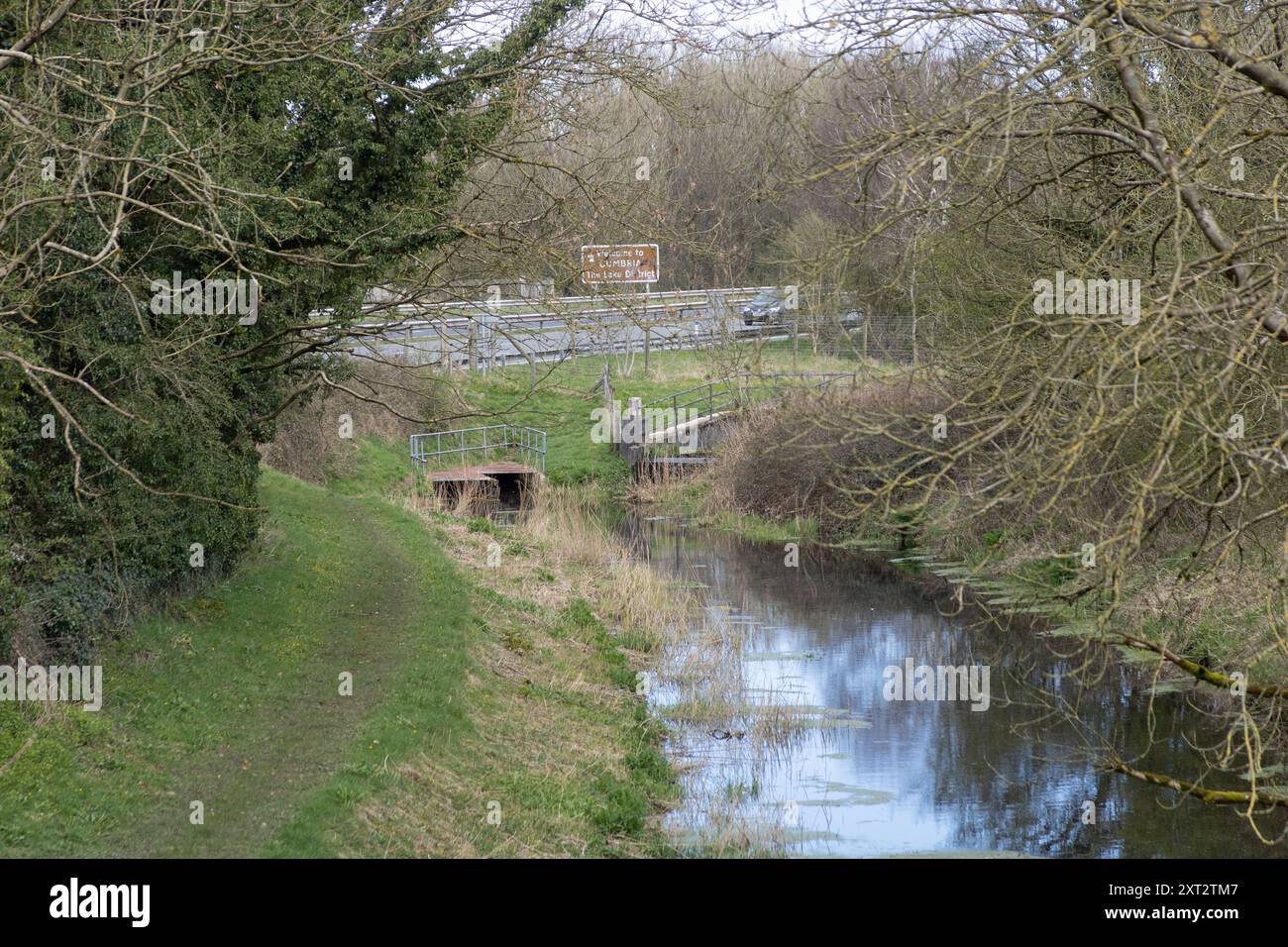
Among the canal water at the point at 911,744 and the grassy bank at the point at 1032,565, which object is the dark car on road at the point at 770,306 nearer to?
the grassy bank at the point at 1032,565

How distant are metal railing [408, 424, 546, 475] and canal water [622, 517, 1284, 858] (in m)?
14.9

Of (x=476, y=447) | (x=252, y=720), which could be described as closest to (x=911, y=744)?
(x=252, y=720)

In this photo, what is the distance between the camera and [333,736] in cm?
1016

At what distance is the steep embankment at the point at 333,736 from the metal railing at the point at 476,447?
16878 millimetres

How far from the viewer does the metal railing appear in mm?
34125

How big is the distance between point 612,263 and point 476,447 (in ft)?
65.6

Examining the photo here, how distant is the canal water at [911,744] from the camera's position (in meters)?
11.1

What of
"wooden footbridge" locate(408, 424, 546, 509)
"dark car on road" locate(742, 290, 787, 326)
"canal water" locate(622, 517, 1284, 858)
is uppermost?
"dark car on road" locate(742, 290, 787, 326)

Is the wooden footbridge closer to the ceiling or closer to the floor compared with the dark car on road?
closer to the floor

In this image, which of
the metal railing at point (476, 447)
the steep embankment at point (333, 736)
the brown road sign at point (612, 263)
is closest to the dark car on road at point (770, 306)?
the brown road sign at point (612, 263)

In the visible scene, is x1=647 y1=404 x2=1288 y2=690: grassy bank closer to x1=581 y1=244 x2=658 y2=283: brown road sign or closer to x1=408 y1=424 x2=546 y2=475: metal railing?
x1=581 y1=244 x2=658 y2=283: brown road sign

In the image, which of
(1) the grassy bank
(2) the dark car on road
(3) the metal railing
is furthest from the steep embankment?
(3) the metal railing

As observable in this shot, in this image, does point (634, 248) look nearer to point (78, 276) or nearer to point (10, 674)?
point (78, 276)

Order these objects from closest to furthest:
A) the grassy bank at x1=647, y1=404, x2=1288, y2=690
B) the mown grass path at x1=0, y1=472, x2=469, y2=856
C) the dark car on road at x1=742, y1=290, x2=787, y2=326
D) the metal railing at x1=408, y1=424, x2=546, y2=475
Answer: the grassy bank at x1=647, y1=404, x2=1288, y2=690
the mown grass path at x1=0, y1=472, x2=469, y2=856
the dark car on road at x1=742, y1=290, x2=787, y2=326
the metal railing at x1=408, y1=424, x2=546, y2=475
